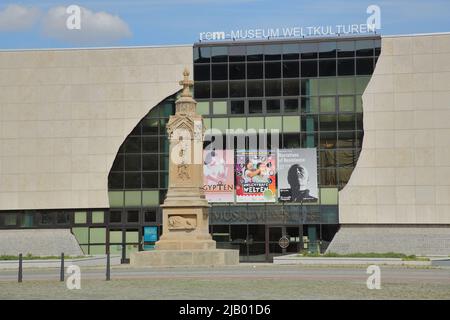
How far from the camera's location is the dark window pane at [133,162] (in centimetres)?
7081

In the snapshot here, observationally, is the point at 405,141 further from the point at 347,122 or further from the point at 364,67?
the point at 364,67

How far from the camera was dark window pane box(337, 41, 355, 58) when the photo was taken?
6838 cm

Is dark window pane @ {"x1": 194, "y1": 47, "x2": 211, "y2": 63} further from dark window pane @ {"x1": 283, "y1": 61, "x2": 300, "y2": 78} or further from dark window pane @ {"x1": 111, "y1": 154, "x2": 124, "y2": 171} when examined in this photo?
dark window pane @ {"x1": 111, "y1": 154, "x2": 124, "y2": 171}

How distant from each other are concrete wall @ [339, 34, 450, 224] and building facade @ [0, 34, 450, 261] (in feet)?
0.30

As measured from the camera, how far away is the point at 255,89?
2753 inches

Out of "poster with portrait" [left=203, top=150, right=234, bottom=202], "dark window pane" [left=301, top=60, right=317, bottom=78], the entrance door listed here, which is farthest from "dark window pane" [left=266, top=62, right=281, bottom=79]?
the entrance door

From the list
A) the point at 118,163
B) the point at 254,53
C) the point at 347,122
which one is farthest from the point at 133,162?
the point at 347,122

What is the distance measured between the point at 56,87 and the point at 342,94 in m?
22.7

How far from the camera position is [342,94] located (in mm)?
68812

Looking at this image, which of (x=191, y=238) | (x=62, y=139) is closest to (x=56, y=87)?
(x=62, y=139)

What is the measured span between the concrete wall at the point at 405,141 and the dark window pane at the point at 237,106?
9636 mm

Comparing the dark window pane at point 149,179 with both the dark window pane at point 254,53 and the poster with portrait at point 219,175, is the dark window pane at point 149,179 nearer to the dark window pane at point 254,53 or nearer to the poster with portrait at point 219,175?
the poster with portrait at point 219,175
